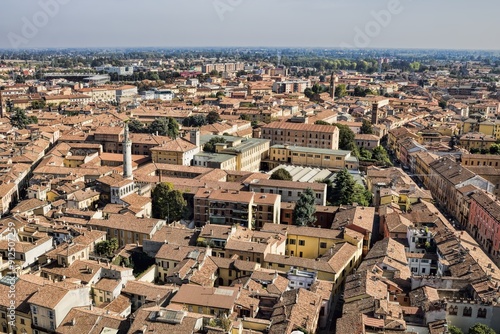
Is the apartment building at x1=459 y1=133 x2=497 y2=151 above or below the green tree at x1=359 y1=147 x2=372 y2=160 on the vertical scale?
above

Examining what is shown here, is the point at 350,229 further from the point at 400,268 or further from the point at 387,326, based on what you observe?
the point at 387,326

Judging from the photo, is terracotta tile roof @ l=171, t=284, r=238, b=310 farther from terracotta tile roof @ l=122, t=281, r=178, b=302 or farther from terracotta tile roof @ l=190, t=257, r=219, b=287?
terracotta tile roof @ l=190, t=257, r=219, b=287

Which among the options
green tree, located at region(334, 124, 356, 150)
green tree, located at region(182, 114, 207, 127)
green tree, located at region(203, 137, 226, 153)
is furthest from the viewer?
green tree, located at region(182, 114, 207, 127)

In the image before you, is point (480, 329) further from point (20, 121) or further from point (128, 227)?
point (20, 121)

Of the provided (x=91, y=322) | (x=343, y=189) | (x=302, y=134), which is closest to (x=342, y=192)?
(x=343, y=189)

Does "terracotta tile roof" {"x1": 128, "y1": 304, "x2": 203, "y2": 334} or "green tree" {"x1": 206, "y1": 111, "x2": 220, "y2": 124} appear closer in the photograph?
"terracotta tile roof" {"x1": 128, "y1": 304, "x2": 203, "y2": 334}

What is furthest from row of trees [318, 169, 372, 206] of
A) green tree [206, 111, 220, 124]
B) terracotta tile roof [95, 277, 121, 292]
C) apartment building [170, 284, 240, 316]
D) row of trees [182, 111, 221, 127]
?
row of trees [182, 111, 221, 127]
